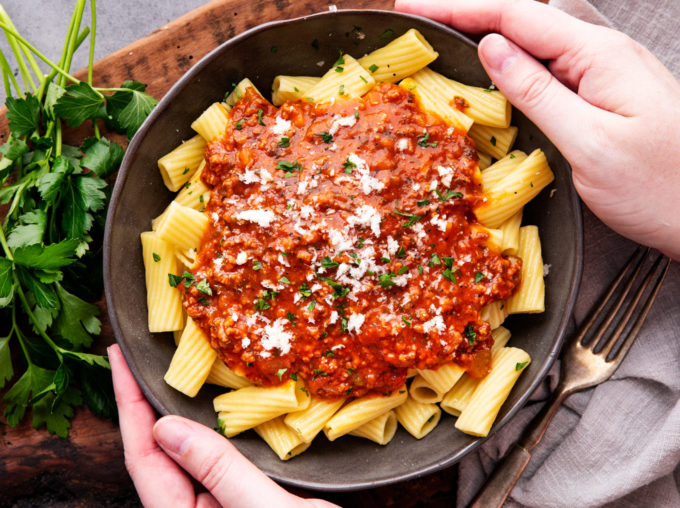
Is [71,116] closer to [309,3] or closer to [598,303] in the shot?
[309,3]

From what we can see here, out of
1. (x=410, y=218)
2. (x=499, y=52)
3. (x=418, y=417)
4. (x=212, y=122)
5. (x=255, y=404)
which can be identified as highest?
(x=499, y=52)

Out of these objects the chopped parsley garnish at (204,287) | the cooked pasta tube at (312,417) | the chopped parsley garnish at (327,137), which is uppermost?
the chopped parsley garnish at (327,137)

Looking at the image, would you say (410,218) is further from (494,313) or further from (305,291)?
(494,313)

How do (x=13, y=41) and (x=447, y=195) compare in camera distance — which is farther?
(x=13, y=41)

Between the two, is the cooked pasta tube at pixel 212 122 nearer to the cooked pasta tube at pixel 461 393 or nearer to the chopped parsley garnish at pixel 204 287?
the chopped parsley garnish at pixel 204 287

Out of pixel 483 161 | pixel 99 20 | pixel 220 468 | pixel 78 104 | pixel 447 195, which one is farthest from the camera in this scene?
pixel 99 20

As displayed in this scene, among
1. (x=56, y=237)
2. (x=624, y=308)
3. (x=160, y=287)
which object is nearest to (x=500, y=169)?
(x=624, y=308)

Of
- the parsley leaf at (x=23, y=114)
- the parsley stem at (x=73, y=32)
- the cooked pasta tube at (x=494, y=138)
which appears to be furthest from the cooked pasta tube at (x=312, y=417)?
the parsley stem at (x=73, y=32)

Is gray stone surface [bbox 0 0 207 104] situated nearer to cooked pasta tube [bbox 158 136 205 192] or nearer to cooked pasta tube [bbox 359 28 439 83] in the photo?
cooked pasta tube [bbox 158 136 205 192]
